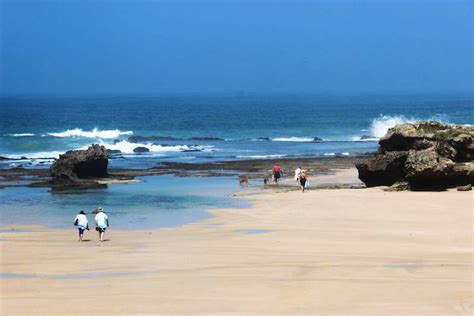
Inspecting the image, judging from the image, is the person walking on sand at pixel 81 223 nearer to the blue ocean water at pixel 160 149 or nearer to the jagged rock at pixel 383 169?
the blue ocean water at pixel 160 149

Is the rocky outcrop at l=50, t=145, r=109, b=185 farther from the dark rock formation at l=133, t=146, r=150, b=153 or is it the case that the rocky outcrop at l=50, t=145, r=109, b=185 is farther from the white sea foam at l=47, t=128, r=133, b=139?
the white sea foam at l=47, t=128, r=133, b=139

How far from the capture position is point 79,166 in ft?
128

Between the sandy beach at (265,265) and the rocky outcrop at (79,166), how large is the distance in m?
12.9

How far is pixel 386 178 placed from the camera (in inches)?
1236

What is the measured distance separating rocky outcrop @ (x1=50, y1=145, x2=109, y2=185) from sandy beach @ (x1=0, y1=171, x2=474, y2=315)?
508 inches

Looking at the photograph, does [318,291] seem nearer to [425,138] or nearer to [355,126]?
[425,138]

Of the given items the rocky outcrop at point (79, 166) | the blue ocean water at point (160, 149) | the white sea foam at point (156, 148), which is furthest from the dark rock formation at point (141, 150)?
the rocky outcrop at point (79, 166)

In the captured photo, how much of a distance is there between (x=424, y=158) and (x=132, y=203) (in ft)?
34.0

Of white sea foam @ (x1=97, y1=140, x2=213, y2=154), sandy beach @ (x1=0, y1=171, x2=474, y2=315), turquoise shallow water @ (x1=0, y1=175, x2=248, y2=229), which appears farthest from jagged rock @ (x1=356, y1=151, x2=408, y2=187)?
white sea foam @ (x1=97, y1=140, x2=213, y2=154)

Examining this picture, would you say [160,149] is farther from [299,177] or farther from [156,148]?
[299,177]

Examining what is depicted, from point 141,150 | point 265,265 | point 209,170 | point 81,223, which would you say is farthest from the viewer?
point 141,150

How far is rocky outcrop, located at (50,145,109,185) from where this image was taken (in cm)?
3794

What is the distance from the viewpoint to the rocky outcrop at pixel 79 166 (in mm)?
37938

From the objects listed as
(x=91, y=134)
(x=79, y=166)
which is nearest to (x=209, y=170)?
(x=79, y=166)
